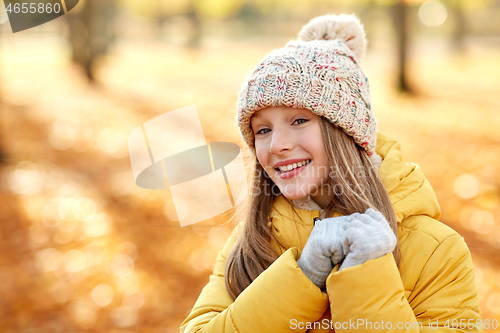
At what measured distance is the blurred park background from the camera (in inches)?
175

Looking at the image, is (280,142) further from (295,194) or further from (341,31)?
(341,31)

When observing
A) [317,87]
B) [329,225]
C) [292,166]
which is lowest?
[329,225]

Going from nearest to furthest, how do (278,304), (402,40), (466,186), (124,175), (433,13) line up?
1. (278,304)
2. (466,186)
3. (124,175)
4. (402,40)
5. (433,13)

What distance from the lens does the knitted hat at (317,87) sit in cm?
193

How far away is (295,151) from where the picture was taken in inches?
76.6

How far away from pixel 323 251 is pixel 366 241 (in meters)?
0.18

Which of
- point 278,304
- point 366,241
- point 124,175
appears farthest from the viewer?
point 124,175

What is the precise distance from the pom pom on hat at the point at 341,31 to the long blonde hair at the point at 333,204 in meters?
0.60

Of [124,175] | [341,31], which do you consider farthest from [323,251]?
[124,175]

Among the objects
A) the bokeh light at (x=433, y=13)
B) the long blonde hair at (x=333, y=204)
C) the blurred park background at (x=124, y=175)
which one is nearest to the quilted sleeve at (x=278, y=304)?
the long blonde hair at (x=333, y=204)

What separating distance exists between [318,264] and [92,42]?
1561 centimetres

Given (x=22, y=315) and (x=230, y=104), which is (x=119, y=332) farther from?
(x=230, y=104)

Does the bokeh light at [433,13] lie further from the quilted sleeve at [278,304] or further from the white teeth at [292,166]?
the quilted sleeve at [278,304]

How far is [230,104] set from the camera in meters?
11.7
